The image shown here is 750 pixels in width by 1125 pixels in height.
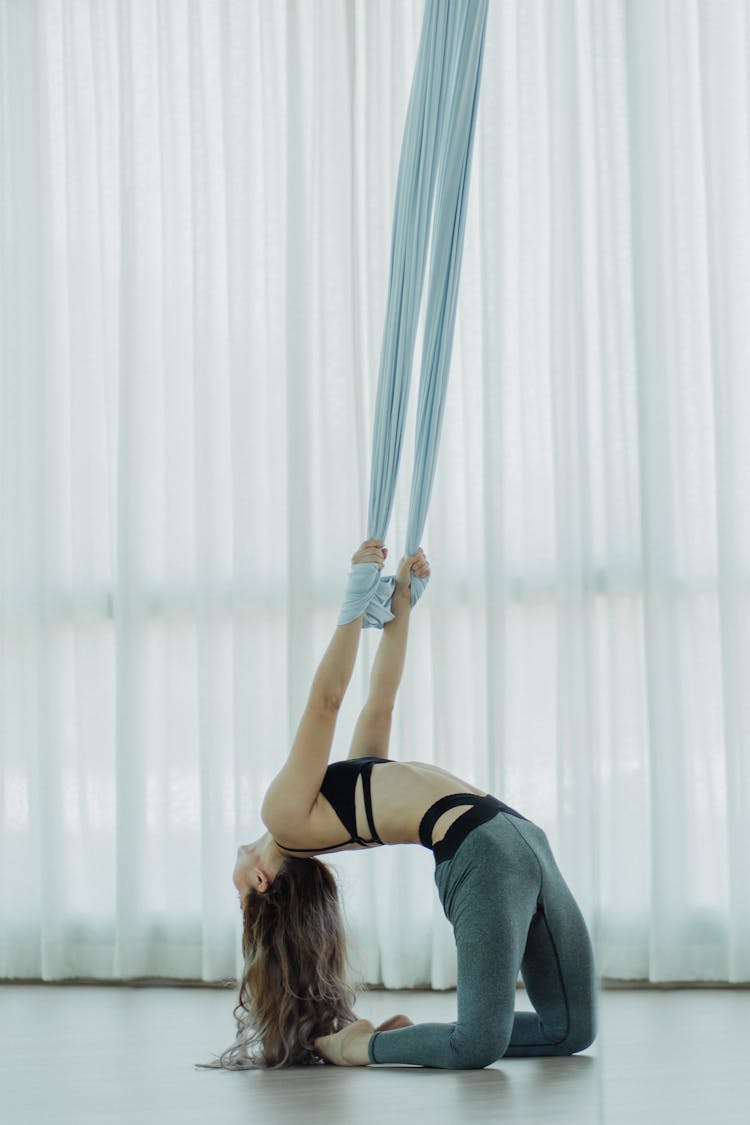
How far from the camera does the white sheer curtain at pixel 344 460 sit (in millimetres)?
3082

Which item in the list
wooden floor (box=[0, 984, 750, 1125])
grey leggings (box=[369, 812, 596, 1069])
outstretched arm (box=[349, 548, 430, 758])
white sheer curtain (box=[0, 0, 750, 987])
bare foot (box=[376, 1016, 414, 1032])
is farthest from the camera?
white sheer curtain (box=[0, 0, 750, 987])

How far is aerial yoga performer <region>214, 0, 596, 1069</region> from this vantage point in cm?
223

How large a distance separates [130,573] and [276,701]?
1.81 ft

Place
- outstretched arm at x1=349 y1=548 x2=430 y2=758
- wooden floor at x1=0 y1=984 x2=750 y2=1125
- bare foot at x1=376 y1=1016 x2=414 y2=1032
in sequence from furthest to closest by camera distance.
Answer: outstretched arm at x1=349 y1=548 x2=430 y2=758
bare foot at x1=376 y1=1016 x2=414 y2=1032
wooden floor at x1=0 y1=984 x2=750 y2=1125

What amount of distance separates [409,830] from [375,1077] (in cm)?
45

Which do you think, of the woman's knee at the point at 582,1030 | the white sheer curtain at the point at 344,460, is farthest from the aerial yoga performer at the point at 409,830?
the white sheer curtain at the point at 344,460

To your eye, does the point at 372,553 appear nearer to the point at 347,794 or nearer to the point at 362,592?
the point at 362,592

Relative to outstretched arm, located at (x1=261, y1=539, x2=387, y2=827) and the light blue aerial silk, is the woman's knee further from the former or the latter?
the light blue aerial silk

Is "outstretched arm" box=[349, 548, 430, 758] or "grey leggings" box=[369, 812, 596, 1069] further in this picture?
"outstretched arm" box=[349, 548, 430, 758]

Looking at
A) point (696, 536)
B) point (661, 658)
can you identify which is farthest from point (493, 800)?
point (696, 536)

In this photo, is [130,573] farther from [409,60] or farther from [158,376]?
[409,60]

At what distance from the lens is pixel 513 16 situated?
325 cm

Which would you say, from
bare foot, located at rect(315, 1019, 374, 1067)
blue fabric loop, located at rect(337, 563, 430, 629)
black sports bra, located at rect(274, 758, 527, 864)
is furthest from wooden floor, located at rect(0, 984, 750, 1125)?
blue fabric loop, located at rect(337, 563, 430, 629)

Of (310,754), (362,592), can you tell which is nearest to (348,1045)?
(310,754)
